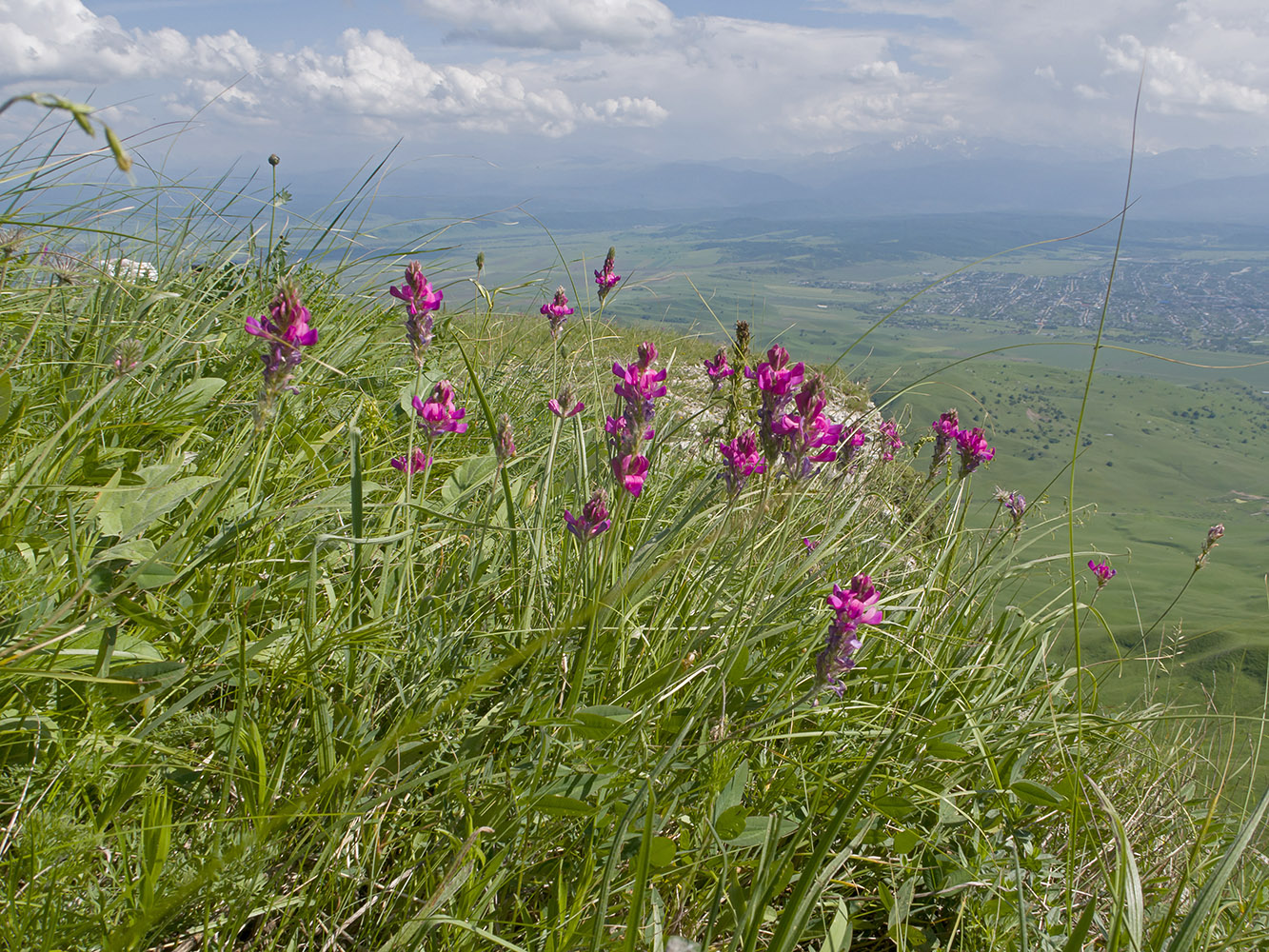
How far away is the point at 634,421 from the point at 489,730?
30.5 inches

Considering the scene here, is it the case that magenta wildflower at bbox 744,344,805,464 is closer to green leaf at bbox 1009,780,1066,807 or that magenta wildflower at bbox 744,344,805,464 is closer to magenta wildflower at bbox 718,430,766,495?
magenta wildflower at bbox 718,430,766,495

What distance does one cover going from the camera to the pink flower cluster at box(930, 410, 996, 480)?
3170 millimetres

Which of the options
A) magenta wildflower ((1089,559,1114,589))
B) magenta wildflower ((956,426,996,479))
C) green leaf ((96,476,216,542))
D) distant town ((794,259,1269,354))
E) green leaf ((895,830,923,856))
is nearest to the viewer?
green leaf ((895,830,923,856))

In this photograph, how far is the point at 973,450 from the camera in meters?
3.19

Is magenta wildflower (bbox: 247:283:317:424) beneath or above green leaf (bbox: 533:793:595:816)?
above

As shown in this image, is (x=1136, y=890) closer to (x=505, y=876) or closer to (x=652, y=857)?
(x=652, y=857)

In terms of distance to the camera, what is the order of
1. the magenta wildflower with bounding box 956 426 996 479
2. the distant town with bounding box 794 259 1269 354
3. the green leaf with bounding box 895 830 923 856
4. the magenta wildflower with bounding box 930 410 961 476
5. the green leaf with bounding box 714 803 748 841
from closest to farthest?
the green leaf with bounding box 714 803 748 841 < the green leaf with bounding box 895 830 923 856 < the magenta wildflower with bounding box 956 426 996 479 < the magenta wildflower with bounding box 930 410 961 476 < the distant town with bounding box 794 259 1269 354

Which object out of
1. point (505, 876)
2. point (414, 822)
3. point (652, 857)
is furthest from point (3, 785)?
point (652, 857)

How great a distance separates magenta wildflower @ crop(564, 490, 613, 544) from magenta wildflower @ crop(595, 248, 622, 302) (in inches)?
70.9

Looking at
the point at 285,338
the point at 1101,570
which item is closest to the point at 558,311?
the point at 285,338

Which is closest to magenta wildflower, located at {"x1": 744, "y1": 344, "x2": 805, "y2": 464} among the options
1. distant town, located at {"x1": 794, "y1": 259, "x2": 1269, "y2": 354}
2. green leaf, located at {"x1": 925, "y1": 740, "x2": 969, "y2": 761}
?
green leaf, located at {"x1": 925, "y1": 740, "x2": 969, "y2": 761}

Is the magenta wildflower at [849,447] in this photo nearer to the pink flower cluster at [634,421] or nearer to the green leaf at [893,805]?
the pink flower cluster at [634,421]

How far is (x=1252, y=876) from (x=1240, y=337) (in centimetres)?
14796

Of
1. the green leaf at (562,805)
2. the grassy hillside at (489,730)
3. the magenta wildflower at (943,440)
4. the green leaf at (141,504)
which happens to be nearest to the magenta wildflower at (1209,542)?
the magenta wildflower at (943,440)
